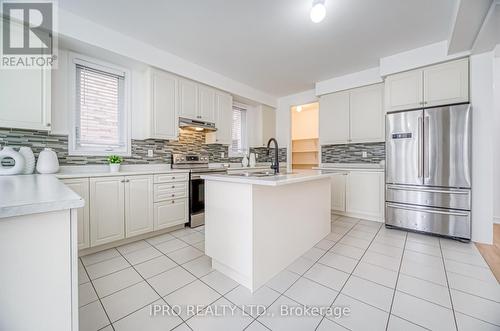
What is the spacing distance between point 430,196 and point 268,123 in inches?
137

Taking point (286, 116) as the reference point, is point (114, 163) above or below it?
below

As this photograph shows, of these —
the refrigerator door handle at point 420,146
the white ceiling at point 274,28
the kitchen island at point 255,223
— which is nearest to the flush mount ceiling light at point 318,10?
the white ceiling at point 274,28

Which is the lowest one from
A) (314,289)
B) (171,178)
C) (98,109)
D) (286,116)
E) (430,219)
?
(314,289)

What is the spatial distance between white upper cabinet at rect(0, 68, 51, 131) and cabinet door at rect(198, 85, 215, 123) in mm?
1927

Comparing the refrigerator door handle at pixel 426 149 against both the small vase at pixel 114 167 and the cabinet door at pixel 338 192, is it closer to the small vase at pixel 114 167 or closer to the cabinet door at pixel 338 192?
the cabinet door at pixel 338 192

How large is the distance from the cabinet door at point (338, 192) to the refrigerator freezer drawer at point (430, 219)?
77 centimetres

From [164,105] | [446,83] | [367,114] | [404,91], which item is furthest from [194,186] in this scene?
[446,83]

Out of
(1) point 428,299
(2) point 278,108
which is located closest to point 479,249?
(1) point 428,299

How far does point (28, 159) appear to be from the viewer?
2100mm

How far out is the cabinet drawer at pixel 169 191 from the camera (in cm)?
288

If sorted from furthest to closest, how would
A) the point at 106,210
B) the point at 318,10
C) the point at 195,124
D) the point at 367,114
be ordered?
the point at 367,114 → the point at 195,124 → the point at 106,210 → the point at 318,10

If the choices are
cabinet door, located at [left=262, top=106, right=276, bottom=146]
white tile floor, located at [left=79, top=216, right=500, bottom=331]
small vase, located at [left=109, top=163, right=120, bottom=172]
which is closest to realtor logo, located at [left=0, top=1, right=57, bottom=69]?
small vase, located at [left=109, top=163, right=120, bottom=172]

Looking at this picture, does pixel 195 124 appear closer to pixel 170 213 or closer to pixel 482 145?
pixel 170 213

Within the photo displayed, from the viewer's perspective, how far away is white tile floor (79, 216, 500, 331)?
4.44 ft
